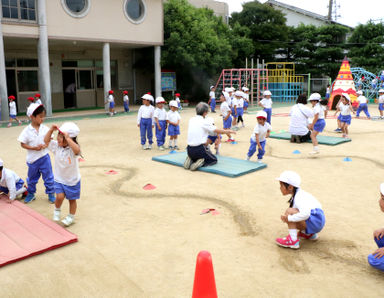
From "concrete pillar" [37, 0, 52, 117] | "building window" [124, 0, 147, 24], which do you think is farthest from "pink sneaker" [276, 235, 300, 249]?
"building window" [124, 0, 147, 24]

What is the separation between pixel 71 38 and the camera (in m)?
17.3

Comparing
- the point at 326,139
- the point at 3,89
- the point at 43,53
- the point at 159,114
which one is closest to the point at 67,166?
the point at 159,114

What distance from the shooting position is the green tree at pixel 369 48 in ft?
86.4

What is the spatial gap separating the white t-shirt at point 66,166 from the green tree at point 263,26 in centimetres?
2585

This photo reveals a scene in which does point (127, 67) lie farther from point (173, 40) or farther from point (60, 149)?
point (60, 149)

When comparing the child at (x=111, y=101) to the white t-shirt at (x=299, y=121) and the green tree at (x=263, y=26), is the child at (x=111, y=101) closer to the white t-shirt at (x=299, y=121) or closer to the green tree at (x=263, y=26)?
the white t-shirt at (x=299, y=121)

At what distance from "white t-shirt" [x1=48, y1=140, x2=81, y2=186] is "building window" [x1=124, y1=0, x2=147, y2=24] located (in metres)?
16.1

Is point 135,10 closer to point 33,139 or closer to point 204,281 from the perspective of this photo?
point 33,139

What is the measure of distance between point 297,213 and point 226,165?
3.80 meters

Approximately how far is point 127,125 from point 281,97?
15.8 meters

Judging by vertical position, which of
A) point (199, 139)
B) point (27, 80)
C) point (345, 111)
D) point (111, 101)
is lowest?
point (199, 139)

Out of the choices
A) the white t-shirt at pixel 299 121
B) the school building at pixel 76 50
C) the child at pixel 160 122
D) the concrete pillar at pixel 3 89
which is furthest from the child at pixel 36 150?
the school building at pixel 76 50

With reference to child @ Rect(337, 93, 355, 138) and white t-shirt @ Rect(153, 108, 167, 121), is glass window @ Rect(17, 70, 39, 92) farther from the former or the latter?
child @ Rect(337, 93, 355, 138)

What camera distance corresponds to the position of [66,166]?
4.79 m
